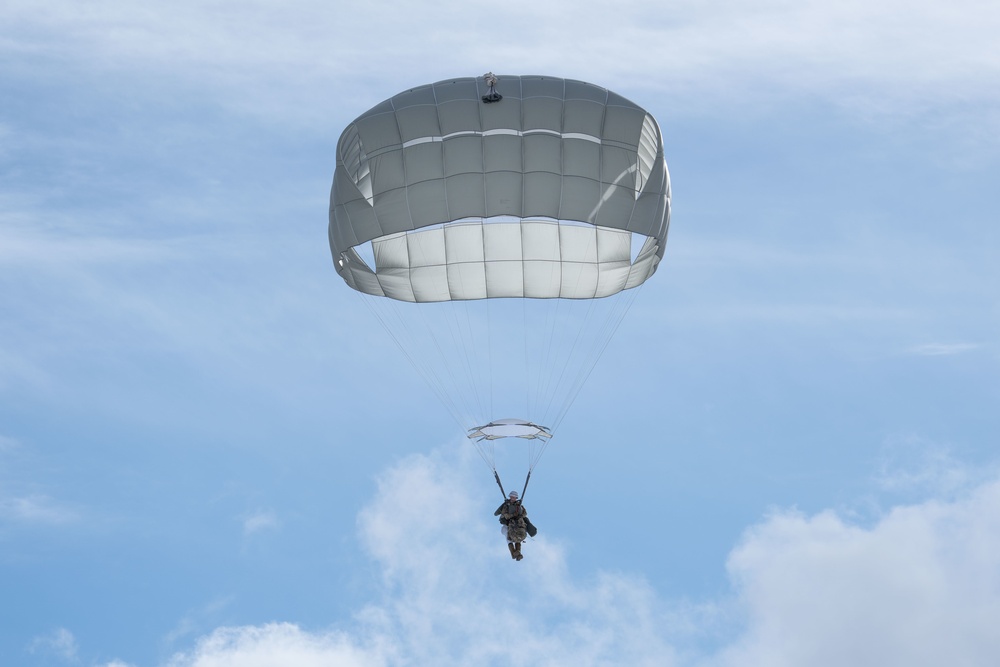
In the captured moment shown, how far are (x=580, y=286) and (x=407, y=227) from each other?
4.57 metres

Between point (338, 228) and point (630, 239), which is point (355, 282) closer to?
point (338, 228)

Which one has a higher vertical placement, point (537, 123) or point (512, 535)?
point (537, 123)

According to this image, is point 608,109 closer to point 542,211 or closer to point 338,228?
point 542,211

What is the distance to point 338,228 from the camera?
37.1m

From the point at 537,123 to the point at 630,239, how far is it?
3.72 meters

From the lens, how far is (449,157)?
120ft

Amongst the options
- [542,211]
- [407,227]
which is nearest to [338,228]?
[407,227]

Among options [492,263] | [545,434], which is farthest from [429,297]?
[545,434]

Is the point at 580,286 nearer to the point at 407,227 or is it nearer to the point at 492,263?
the point at 492,263

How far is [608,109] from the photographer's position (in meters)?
36.6

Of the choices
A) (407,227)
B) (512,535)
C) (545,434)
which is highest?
(407,227)

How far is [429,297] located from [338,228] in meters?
2.86

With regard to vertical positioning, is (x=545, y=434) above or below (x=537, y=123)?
below

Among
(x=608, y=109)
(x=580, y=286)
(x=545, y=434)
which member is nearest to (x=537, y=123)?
(x=608, y=109)
